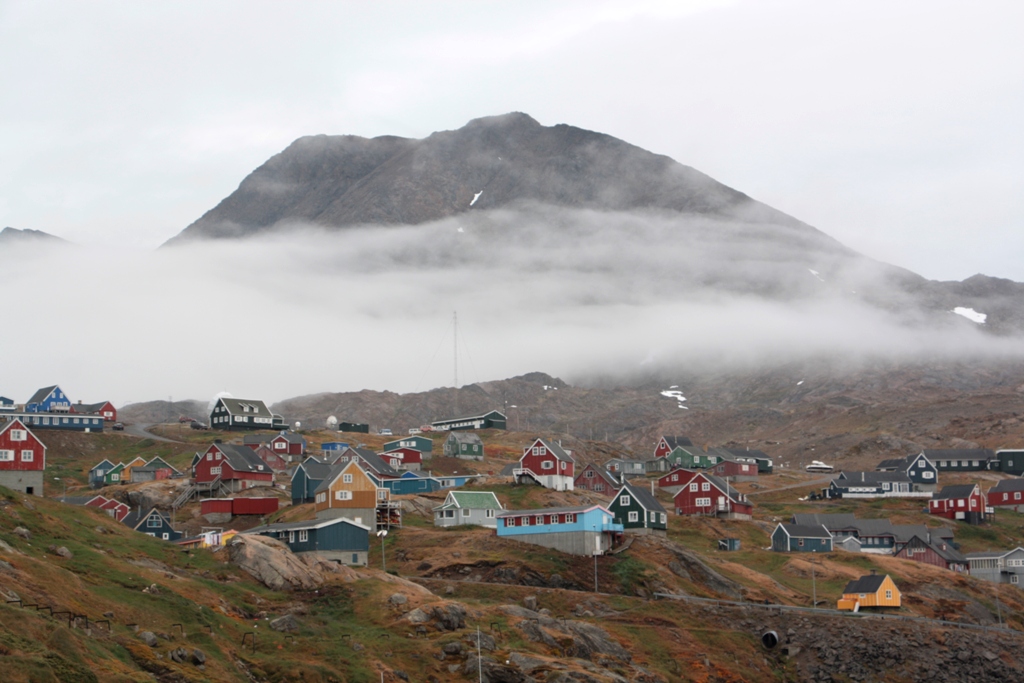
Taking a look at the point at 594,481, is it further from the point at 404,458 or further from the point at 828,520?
the point at 404,458

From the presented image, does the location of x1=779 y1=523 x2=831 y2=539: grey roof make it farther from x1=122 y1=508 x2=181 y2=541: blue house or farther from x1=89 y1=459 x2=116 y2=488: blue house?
x1=89 y1=459 x2=116 y2=488: blue house

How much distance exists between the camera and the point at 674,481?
554 feet

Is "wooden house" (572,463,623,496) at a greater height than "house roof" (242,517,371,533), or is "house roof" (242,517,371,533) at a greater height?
"house roof" (242,517,371,533)

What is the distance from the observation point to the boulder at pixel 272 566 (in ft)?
279

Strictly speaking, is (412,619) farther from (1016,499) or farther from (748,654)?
(1016,499)

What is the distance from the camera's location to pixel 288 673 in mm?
64125

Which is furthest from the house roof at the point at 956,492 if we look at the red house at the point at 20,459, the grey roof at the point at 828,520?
the red house at the point at 20,459

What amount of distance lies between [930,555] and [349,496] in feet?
230

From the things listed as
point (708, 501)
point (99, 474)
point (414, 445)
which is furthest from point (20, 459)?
point (708, 501)

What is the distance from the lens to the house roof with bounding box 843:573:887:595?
10712 centimetres

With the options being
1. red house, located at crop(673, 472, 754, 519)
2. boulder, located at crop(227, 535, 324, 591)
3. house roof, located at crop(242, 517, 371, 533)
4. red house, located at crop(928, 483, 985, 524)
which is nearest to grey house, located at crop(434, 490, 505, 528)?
house roof, located at crop(242, 517, 371, 533)

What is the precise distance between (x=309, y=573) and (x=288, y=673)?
74.3 ft

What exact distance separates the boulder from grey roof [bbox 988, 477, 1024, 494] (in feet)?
409

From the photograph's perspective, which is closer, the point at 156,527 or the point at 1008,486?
the point at 156,527
